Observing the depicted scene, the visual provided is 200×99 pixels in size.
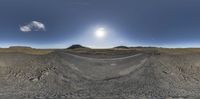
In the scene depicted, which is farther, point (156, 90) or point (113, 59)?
point (113, 59)

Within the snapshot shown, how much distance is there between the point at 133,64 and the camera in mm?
22844

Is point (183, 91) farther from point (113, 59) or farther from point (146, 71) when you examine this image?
point (113, 59)

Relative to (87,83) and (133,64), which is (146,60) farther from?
(87,83)

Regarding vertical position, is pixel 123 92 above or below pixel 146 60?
below

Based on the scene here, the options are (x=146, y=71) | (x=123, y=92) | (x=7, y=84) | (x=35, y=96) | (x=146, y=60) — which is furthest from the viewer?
(x=146, y=60)

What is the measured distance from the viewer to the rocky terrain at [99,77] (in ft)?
54.9

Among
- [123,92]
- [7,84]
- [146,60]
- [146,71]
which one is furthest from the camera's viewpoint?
[146,60]

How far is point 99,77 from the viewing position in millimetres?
20797

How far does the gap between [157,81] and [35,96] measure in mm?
8399

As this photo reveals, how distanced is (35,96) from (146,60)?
10.7 meters

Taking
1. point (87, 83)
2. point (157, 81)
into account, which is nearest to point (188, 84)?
point (157, 81)

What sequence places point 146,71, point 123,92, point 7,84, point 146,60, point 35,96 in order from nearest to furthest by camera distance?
1. point 35,96
2. point 123,92
3. point 7,84
4. point 146,71
5. point 146,60

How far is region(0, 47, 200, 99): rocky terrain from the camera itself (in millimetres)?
16719

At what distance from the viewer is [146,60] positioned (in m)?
23.7
